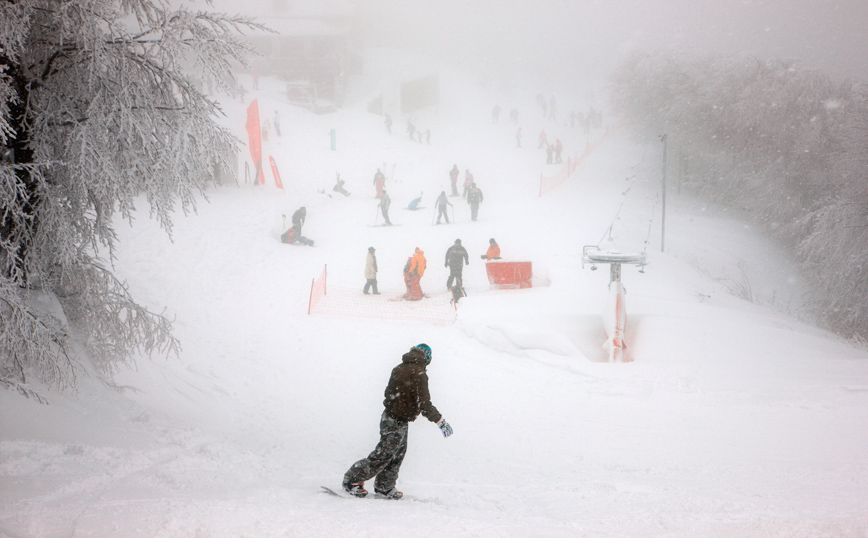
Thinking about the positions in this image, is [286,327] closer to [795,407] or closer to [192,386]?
[192,386]

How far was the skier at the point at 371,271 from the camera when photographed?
14.0 metres

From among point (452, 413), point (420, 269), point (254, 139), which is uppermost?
point (254, 139)

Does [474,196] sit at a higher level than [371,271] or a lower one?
higher

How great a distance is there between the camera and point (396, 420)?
466 cm

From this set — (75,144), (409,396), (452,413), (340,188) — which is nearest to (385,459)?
(409,396)

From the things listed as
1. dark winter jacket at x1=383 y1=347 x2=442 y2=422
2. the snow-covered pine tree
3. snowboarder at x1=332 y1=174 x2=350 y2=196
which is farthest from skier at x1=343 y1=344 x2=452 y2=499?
snowboarder at x1=332 y1=174 x2=350 y2=196

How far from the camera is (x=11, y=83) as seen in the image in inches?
203

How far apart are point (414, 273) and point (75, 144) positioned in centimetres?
918

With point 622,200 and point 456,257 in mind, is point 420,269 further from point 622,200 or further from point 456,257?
point 622,200

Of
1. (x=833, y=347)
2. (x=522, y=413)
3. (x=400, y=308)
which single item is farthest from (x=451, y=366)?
(x=833, y=347)

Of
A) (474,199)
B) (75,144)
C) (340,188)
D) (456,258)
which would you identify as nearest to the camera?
(75,144)

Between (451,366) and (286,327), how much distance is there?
415 cm

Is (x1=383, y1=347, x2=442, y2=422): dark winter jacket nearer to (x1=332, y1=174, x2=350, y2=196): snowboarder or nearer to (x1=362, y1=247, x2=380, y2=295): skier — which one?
(x1=362, y1=247, x2=380, y2=295): skier

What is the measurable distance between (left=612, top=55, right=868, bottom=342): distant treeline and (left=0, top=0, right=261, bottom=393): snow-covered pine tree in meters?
17.9
